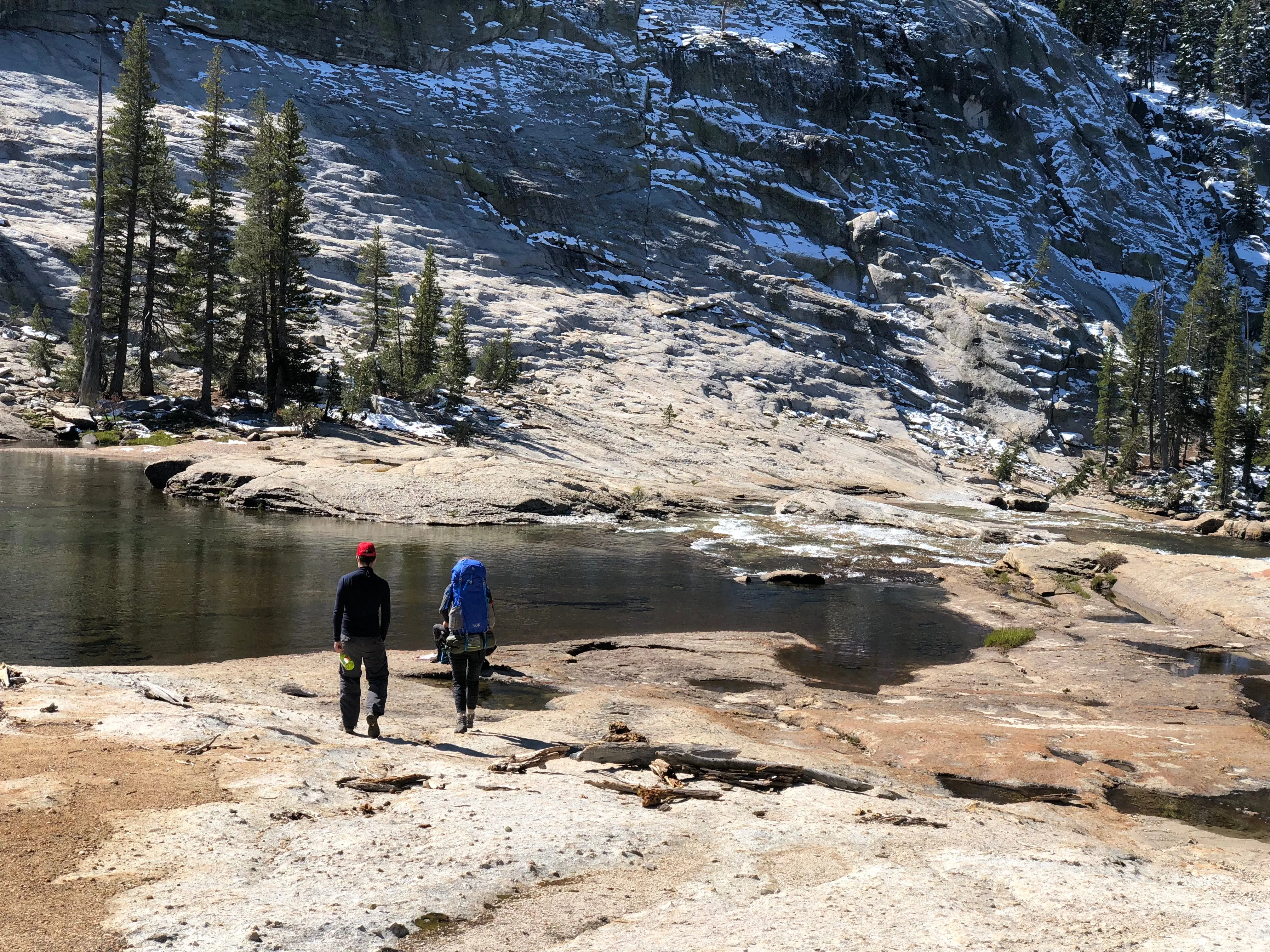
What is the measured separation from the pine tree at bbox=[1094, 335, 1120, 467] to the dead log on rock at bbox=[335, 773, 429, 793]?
8033 centimetres

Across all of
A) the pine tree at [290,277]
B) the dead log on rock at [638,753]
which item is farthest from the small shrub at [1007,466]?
the dead log on rock at [638,753]

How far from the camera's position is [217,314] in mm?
47625

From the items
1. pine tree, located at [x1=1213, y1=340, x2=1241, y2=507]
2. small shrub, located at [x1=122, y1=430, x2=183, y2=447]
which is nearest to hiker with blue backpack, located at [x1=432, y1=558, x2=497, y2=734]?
small shrub, located at [x1=122, y1=430, x2=183, y2=447]

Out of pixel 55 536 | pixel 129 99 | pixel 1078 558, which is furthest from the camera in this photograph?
pixel 129 99

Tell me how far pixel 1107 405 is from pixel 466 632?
265ft

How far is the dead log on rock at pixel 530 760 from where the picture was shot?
8688 mm

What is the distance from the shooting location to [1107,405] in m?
78.4

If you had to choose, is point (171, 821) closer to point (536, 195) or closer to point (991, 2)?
point (536, 195)

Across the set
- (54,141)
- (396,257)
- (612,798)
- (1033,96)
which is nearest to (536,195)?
A: (396,257)

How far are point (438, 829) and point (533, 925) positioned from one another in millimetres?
1523

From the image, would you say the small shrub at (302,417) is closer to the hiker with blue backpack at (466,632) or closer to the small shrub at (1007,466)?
the hiker with blue backpack at (466,632)

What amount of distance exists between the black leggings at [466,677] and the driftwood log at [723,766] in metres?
2.09

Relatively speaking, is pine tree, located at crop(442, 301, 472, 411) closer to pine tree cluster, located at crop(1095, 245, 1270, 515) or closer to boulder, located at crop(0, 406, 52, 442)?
boulder, located at crop(0, 406, 52, 442)

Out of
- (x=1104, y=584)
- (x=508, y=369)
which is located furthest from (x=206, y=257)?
(x=1104, y=584)
